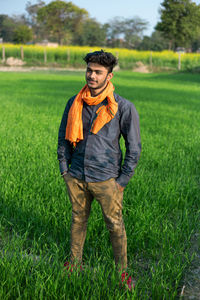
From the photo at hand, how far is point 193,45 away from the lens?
73375mm

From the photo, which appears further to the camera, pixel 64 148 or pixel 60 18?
pixel 60 18

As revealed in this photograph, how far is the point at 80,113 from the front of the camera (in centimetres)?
220

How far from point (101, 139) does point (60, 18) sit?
247ft

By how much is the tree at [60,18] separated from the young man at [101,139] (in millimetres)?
72478

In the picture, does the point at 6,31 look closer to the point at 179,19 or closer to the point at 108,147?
the point at 179,19

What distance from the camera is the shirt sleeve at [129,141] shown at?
85.8 inches

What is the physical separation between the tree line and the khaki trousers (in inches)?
2004


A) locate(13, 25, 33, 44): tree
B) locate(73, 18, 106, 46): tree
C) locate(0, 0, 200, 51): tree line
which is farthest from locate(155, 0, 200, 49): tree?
locate(13, 25, 33, 44): tree

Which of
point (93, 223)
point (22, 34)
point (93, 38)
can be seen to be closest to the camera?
point (93, 223)

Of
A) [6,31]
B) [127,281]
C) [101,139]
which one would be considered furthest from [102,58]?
[6,31]

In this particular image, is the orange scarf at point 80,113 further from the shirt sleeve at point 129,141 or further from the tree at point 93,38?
the tree at point 93,38

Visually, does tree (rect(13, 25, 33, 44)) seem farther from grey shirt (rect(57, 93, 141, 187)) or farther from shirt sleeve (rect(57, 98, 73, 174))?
grey shirt (rect(57, 93, 141, 187))

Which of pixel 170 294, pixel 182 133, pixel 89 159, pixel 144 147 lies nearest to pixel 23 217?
pixel 89 159

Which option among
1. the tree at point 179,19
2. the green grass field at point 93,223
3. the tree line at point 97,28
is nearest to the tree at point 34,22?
the tree line at point 97,28
